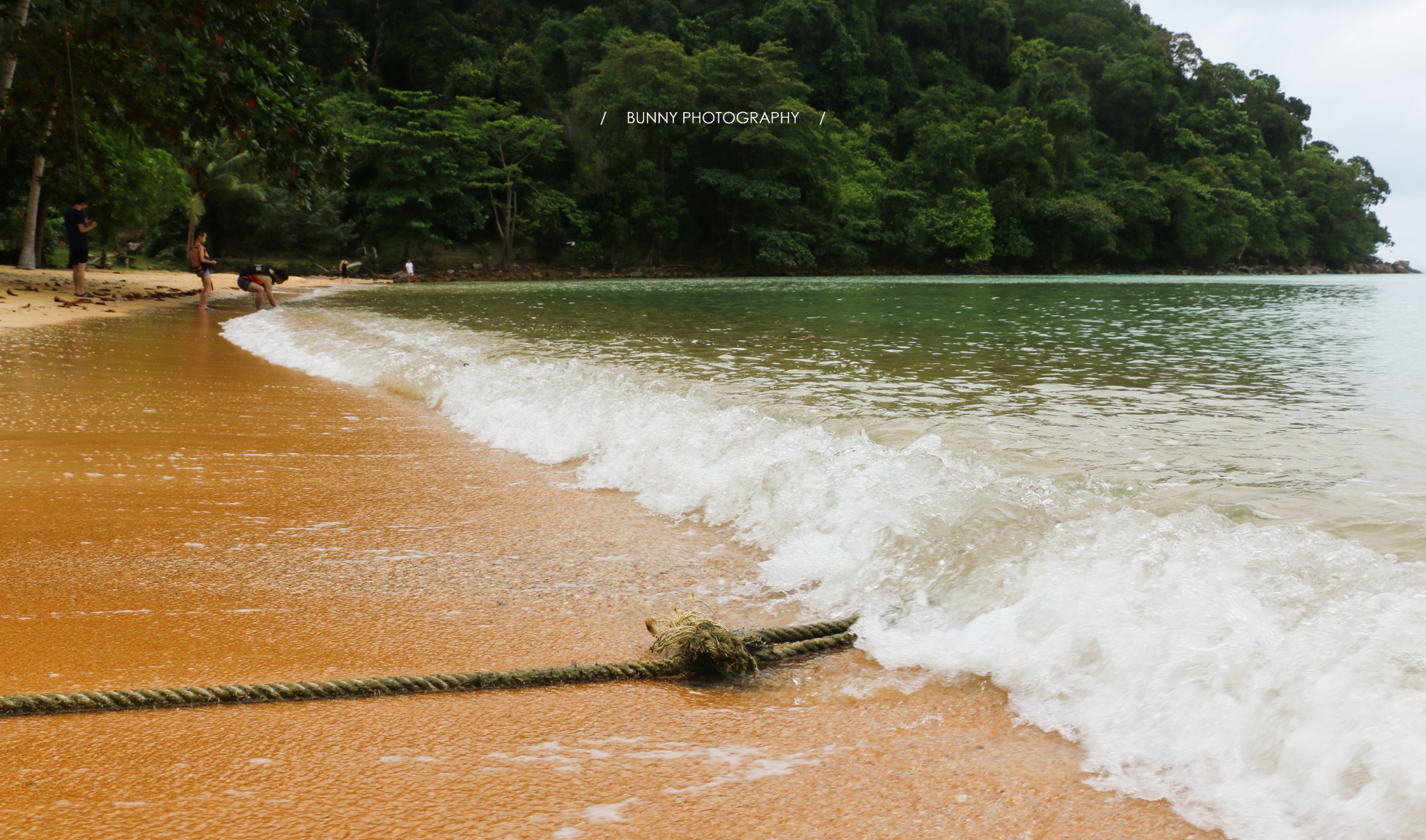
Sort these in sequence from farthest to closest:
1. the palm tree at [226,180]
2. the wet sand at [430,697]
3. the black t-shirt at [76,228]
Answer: the palm tree at [226,180], the black t-shirt at [76,228], the wet sand at [430,697]

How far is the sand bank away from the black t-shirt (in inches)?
36.2

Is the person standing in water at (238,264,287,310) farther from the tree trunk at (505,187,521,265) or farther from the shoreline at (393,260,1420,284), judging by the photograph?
the tree trunk at (505,187,521,265)

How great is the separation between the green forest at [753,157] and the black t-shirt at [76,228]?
1.57 metres

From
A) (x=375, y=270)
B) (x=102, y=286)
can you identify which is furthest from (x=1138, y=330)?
(x=375, y=270)

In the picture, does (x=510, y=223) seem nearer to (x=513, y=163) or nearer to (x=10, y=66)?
(x=513, y=163)

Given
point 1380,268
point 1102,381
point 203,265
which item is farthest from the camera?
point 1380,268

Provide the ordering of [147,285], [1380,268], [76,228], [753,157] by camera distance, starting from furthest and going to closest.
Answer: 1. [1380,268]
2. [753,157]
3. [147,285]
4. [76,228]

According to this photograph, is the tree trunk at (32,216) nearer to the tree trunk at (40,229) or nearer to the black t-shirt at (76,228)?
the tree trunk at (40,229)

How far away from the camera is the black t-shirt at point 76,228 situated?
54.6ft

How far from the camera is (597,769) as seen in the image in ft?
7.14

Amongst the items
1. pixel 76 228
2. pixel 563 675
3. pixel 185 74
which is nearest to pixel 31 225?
pixel 76 228

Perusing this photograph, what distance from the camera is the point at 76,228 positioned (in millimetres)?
16969

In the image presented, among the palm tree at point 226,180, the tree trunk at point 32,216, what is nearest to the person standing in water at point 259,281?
the tree trunk at point 32,216

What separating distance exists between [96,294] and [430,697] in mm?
19531
